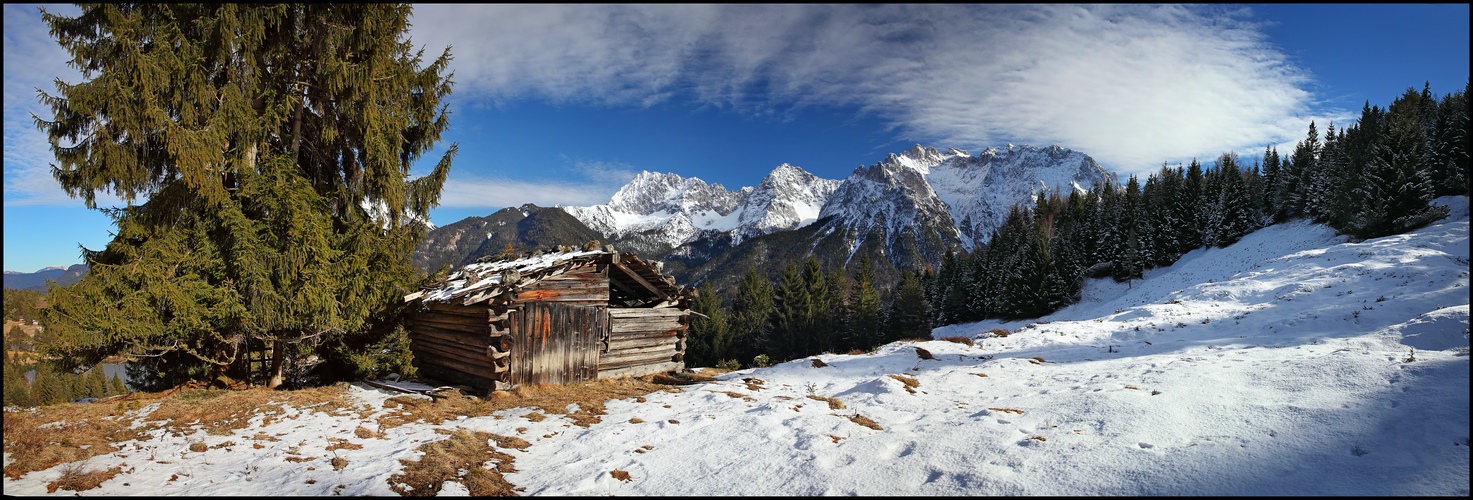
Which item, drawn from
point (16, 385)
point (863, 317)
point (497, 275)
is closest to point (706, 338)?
point (863, 317)

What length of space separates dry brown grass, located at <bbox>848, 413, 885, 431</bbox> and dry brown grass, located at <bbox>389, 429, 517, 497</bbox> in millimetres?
4749

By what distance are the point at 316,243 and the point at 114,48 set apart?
441 cm

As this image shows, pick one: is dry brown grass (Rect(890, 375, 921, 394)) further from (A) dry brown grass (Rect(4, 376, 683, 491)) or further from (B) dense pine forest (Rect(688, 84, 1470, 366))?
(B) dense pine forest (Rect(688, 84, 1470, 366))

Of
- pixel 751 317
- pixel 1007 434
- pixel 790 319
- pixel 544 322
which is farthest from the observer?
pixel 751 317

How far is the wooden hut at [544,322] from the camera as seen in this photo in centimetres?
1180

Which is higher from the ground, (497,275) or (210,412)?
(497,275)

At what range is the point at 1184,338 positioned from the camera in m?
14.9

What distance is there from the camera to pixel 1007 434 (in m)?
6.95

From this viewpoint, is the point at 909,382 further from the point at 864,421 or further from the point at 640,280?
the point at 640,280

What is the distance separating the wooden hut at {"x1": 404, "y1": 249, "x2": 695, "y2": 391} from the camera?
465 inches

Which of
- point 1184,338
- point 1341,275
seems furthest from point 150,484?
point 1341,275

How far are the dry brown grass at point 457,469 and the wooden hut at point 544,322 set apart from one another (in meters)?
4.28

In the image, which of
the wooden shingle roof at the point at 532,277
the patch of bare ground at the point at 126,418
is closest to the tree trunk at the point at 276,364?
the patch of bare ground at the point at 126,418

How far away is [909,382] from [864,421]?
3142 millimetres
